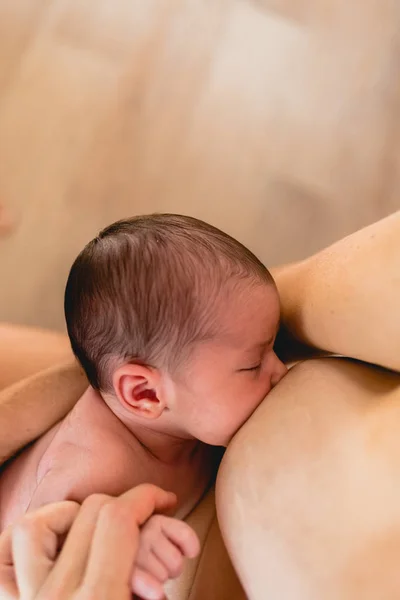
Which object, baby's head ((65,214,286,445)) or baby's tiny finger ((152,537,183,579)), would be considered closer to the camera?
baby's tiny finger ((152,537,183,579))

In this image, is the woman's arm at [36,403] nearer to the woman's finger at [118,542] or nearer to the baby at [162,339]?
the baby at [162,339]

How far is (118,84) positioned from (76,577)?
1.17 meters

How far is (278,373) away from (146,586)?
243mm

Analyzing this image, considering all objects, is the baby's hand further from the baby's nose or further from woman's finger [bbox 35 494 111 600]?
the baby's nose

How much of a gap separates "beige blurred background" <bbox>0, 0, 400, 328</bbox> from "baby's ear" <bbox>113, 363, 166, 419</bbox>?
1.87 feet

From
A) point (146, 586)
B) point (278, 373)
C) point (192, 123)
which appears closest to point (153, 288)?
point (278, 373)

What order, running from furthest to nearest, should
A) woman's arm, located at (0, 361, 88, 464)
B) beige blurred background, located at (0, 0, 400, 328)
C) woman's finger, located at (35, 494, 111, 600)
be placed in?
beige blurred background, located at (0, 0, 400, 328) < woman's arm, located at (0, 361, 88, 464) < woman's finger, located at (35, 494, 111, 600)

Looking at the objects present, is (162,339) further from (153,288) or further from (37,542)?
(37,542)

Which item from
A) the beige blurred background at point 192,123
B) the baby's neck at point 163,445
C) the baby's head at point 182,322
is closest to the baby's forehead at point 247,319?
the baby's head at point 182,322

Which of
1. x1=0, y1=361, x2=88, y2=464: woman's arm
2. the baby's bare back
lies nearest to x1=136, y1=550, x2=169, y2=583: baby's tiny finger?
the baby's bare back

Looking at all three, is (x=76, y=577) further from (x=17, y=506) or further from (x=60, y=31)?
(x=60, y=31)

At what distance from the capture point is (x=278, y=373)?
0.65 m

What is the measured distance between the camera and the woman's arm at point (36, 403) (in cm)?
73

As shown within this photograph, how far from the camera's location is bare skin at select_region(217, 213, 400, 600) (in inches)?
18.2
